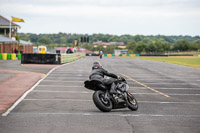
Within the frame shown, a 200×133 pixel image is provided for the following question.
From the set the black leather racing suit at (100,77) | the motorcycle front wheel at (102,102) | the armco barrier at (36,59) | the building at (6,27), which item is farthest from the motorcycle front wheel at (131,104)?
the building at (6,27)

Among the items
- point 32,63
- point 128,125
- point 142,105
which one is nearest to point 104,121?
point 128,125

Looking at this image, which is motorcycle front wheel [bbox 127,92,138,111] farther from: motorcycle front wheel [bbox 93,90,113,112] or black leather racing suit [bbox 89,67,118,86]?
black leather racing suit [bbox 89,67,118,86]

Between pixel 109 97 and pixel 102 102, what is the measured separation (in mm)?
345

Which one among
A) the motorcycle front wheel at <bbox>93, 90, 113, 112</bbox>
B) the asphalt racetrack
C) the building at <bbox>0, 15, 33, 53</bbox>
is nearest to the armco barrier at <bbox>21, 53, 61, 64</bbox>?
the asphalt racetrack

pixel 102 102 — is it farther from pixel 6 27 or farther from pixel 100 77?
pixel 6 27

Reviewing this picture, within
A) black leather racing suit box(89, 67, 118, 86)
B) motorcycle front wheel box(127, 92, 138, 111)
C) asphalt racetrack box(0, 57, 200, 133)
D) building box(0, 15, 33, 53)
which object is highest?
building box(0, 15, 33, 53)

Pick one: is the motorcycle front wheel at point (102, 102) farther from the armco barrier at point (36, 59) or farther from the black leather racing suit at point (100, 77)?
the armco barrier at point (36, 59)

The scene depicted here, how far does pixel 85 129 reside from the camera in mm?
8250

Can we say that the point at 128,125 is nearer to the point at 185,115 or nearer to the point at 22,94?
the point at 185,115

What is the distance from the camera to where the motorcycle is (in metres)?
10.7

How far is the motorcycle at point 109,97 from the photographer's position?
35.0 ft

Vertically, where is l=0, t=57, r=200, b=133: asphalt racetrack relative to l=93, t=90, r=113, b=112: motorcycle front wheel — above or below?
below

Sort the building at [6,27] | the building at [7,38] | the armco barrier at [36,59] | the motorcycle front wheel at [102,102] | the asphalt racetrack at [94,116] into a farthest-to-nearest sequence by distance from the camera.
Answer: the building at [6,27] < the building at [7,38] < the armco barrier at [36,59] < the motorcycle front wheel at [102,102] < the asphalt racetrack at [94,116]

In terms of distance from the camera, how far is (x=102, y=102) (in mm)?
10727
